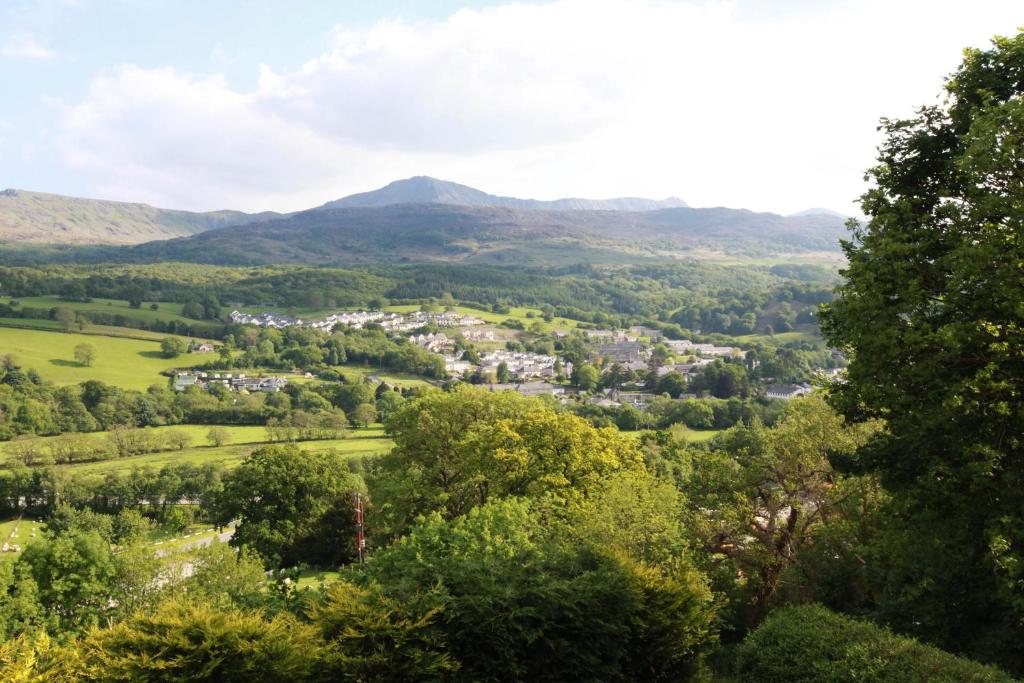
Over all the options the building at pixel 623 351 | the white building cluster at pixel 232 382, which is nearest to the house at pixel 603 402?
the building at pixel 623 351

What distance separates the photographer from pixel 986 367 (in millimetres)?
10680

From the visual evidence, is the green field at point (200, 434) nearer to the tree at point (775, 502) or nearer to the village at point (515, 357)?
the village at point (515, 357)

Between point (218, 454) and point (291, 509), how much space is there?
1537 inches

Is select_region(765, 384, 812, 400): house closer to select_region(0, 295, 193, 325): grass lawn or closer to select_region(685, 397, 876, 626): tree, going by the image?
select_region(685, 397, 876, 626): tree

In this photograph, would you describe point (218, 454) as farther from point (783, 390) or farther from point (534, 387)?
point (783, 390)

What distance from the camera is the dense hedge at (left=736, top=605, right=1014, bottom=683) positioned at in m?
10.3

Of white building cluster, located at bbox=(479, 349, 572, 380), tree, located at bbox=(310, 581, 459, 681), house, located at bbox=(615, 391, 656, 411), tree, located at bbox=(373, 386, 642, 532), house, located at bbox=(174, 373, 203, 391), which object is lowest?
house, located at bbox=(615, 391, 656, 411)

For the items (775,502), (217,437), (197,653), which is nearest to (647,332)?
(217,437)

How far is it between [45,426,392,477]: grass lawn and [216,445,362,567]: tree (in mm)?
26187

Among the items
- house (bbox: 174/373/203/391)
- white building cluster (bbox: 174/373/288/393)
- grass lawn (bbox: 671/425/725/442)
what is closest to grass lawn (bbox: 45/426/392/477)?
house (bbox: 174/373/203/391)

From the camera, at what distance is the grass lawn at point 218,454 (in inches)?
2712

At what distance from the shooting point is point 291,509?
39312 millimetres

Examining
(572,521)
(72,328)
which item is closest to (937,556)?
(572,521)

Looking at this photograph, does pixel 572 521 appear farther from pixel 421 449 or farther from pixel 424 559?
pixel 421 449
